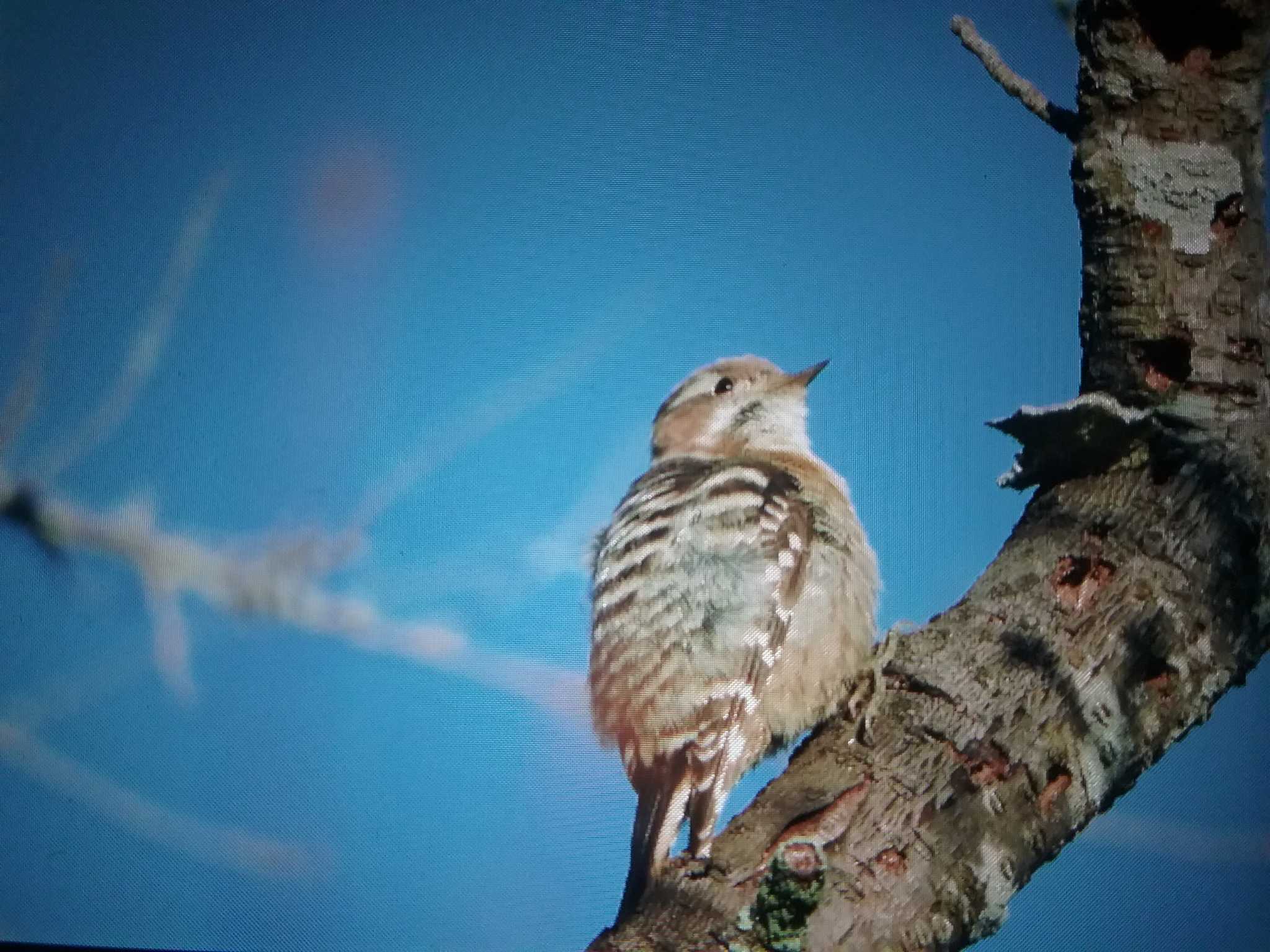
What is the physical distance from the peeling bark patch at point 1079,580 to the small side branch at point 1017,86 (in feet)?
2.53

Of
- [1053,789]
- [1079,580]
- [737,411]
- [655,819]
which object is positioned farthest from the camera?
[737,411]

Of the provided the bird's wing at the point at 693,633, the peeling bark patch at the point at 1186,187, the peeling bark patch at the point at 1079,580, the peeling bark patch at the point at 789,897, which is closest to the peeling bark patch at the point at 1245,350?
the peeling bark patch at the point at 1186,187

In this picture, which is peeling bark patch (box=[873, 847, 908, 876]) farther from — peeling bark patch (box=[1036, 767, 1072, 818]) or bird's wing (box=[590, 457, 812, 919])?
bird's wing (box=[590, 457, 812, 919])

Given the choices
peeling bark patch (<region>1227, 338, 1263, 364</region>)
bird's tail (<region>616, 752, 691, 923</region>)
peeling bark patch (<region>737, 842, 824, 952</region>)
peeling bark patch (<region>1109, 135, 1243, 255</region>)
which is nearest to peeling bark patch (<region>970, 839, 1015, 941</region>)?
peeling bark patch (<region>737, 842, 824, 952</region>)

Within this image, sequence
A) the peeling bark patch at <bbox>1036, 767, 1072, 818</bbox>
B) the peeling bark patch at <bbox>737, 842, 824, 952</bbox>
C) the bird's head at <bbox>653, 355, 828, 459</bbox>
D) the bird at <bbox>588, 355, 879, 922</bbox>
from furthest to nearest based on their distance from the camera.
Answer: the bird's head at <bbox>653, 355, 828, 459</bbox> → the bird at <bbox>588, 355, 879, 922</bbox> → the peeling bark patch at <bbox>1036, 767, 1072, 818</bbox> → the peeling bark patch at <bbox>737, 842, 824, 952</bbox>

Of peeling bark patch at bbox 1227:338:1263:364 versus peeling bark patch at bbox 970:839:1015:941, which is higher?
peeling bark patch at bbox 1227:338:1263:364

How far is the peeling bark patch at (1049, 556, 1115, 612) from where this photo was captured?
1.78 m

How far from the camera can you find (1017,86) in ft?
6.67

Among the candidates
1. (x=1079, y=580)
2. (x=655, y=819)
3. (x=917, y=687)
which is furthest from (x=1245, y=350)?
(x=655, y=819)

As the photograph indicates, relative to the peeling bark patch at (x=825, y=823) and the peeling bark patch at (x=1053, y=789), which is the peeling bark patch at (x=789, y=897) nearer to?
the peeling bark patch at (x=825, y=823)

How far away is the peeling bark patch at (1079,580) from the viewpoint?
1.78 m

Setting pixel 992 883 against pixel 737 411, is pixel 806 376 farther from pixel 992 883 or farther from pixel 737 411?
pixel 992 883

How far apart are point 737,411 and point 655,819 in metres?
1.10

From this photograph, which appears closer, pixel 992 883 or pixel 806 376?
pixel 992 883
